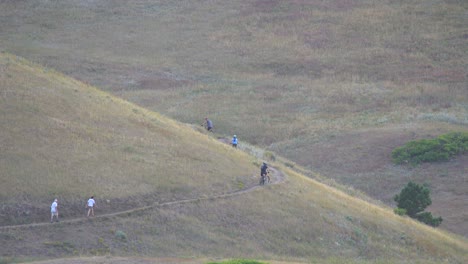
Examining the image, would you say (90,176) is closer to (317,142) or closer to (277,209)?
(277,209)

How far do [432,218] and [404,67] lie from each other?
44.2 metres

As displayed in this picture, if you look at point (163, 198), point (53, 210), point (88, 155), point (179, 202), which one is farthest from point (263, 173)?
point (53, 210)

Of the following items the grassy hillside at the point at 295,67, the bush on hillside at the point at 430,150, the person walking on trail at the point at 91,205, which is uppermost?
the grassy hillside at the point at 295,67

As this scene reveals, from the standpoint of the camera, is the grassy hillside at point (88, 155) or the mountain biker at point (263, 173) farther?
the mountain biker at point (263, 173)

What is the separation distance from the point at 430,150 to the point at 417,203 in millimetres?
14527

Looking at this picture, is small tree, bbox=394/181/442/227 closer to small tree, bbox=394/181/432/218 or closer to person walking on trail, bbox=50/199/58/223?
small tree, bbox=394/181/432/218

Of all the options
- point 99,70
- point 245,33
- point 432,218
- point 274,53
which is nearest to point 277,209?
point 432,218

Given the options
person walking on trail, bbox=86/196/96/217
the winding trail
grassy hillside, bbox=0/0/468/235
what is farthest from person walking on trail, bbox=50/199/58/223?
grassy hillside, bbox=0/0/468/235

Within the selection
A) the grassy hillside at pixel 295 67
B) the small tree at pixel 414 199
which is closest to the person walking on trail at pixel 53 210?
the small tree at pixel 414 199

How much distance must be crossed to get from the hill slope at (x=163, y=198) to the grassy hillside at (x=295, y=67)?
40.3 ft

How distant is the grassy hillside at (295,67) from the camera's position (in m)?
66.8

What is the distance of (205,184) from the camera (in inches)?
1603

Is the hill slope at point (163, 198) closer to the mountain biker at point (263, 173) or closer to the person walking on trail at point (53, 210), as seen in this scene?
the person walking on trail at point (53, 210)

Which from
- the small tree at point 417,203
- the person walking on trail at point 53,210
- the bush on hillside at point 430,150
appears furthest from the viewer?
the bush on hillside at point 430,150
